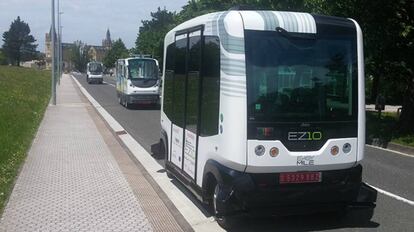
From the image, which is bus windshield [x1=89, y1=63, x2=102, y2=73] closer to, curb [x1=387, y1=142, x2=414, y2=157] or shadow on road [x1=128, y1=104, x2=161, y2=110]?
shadow on road [x1=128, y1=104, x2=161, y2=110]

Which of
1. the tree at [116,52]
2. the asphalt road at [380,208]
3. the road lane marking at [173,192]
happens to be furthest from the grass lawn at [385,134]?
the tree at [116,52]

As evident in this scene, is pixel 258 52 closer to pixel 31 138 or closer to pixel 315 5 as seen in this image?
pixel 31 138

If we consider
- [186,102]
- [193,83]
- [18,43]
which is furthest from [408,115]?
[18,43]

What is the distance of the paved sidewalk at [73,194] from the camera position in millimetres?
6977

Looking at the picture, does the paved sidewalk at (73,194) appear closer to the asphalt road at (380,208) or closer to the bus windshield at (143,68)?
the asphalt road at (380,208)

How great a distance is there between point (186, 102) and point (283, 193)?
2271 millimetres

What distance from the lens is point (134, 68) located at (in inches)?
1171

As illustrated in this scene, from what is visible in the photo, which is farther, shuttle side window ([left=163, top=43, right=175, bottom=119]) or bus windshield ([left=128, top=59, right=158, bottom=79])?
bus windshield ([left=128, top=59, right=158, bottom=79])

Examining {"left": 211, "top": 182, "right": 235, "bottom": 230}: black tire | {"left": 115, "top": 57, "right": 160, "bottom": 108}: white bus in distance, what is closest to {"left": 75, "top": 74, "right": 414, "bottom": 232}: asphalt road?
{"left": 211, "top": 182, "right": 235, "bottom": 230}: black tire

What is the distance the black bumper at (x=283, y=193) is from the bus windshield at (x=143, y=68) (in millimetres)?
23047

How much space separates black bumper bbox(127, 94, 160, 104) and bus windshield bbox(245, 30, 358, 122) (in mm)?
21651

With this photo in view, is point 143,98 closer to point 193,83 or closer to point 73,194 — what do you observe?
point 73,194

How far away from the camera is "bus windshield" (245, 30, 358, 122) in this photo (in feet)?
21.9

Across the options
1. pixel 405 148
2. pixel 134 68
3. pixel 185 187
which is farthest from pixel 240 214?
pixel 134 68
